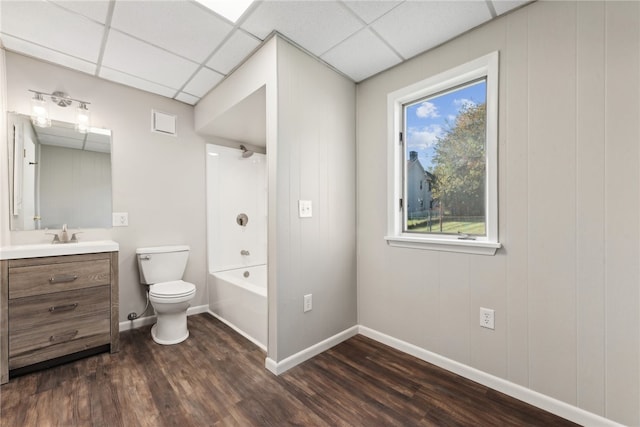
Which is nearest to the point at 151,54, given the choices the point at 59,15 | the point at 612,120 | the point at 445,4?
the point at 59,15

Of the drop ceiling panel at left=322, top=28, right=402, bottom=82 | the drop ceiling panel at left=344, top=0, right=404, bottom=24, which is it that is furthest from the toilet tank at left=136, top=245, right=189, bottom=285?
the drop ceiling panel at left=344, top=0, right=404, bottom=24

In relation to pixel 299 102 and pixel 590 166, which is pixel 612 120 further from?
pixel 299 102

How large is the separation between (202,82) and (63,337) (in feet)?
7.43

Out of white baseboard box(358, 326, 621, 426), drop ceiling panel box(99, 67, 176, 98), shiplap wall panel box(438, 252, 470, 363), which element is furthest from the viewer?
drop ceiling panel box(99, 67, 176, 98)

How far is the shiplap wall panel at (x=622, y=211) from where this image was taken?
1.28 metres

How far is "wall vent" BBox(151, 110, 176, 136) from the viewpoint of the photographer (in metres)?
2.71

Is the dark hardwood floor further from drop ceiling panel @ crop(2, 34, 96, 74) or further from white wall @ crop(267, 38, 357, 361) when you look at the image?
drop ceiling panel @ crop(2, 34, 96, 74)

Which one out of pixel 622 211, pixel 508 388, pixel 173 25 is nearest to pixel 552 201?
pixel 622 211

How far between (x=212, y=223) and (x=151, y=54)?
5.53 ft

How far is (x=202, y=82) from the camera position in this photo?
2.48 m

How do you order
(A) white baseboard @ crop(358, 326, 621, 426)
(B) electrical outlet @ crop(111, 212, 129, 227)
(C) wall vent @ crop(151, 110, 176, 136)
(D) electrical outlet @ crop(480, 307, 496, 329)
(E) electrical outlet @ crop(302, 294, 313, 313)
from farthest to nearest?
(C) wall vent @ crop(151, 110, 176, 136)
(B) electrical outlet @ crop(111, 212, 129, 227)
(E) electrical outlet @ crop(302, 294, 313, 313)
(D) electrical outlet @ crop(480, 307, 496, 329)
(A) white baseboard @ crop(358, 326, 621, 426)

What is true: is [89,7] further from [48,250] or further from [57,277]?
[57,277]

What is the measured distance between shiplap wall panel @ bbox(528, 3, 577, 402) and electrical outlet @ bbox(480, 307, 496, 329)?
0.19 metres

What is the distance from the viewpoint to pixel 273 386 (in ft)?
5.66
